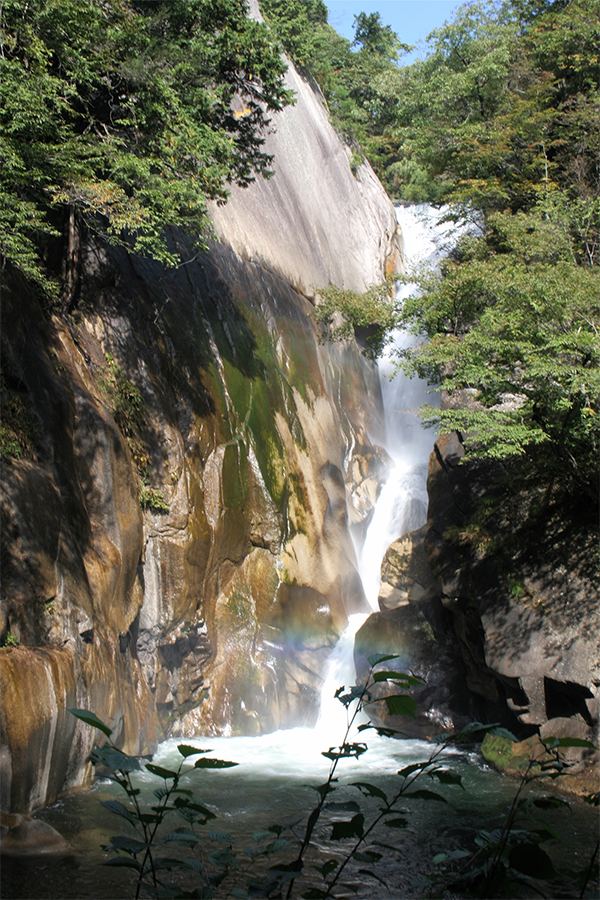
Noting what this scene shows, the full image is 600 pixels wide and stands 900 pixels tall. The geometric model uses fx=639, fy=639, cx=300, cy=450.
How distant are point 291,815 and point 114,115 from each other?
10.1 m

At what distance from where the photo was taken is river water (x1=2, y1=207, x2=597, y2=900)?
4.37 m

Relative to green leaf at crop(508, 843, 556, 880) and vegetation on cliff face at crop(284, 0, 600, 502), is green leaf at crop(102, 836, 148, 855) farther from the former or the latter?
vegetation on cliff face at crop(284, 0, 600, 502)

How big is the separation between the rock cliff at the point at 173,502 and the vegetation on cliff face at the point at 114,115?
1.23 metres

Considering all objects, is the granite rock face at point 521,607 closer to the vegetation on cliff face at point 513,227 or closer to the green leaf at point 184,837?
the vegetation on cliff face at point 513,227

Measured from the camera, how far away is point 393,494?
18562 millimetres

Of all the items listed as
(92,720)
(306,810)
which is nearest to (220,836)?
(92,720)

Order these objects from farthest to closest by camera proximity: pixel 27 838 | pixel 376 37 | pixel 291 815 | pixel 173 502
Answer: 1. pixel 376 37
2. pixel 173 502
3. pixel 291 815
4. pixel 27 838

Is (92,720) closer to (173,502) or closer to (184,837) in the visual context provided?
(184,837)

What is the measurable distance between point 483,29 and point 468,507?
69.6 feet

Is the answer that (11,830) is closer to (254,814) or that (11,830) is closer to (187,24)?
(254,814)

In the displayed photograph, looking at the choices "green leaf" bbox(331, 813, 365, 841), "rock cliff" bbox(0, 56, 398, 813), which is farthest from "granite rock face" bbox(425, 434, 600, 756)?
"green leaf" bbox(331, 813, 365, 841)

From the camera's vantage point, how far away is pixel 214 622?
452 inches

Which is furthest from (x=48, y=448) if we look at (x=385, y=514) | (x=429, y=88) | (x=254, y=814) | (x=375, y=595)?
(x=429, y=88)

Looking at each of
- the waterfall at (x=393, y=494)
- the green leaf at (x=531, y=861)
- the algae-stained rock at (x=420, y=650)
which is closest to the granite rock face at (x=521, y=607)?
the algae-stained rock at (x=420, y=650)
